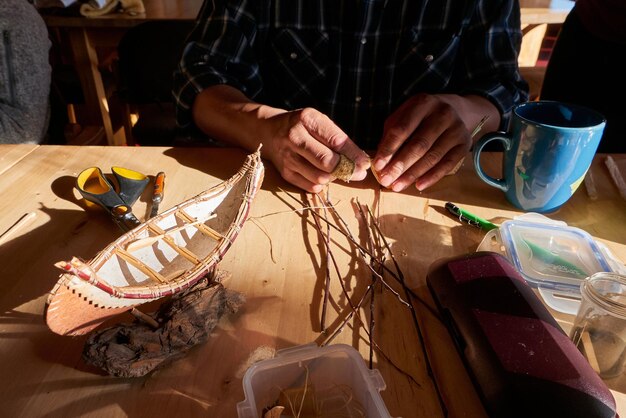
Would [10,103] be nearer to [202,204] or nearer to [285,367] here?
[202,204]

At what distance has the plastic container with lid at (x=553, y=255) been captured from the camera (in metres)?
0.57

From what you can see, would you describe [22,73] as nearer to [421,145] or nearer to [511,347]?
[421,145]

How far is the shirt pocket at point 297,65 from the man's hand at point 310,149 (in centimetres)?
30

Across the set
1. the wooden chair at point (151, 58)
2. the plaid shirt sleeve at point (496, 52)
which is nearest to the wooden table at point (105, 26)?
the wooden chair at point (151, 58)

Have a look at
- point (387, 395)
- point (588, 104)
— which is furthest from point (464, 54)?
point (387, 395)

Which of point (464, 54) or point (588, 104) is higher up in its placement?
point (464, 54)

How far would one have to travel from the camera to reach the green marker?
2.31 feet

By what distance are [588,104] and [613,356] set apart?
1.09 m

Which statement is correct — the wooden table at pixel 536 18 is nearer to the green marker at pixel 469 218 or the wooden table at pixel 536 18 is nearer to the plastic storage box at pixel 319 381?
the green marker at pixel 469 218

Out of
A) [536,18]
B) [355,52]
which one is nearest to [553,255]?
[355,52]

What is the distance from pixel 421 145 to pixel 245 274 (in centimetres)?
38

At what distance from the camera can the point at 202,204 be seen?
2.11 feet

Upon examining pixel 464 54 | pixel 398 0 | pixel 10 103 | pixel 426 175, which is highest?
pixel 398 0

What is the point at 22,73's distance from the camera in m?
1.32
